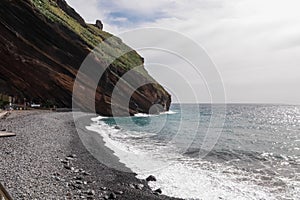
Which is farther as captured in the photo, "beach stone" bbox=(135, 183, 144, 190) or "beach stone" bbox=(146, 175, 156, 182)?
"beach stone" bbox=(146, 175, 156, 182)

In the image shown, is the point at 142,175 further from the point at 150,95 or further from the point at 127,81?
the point at 150,95

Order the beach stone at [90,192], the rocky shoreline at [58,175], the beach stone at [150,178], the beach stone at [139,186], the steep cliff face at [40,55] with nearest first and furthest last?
the rocky shoreline at [58,175] → the beach stone at [90,192] → the beach stone at [139,186] → the beach stone at [150,178] → the steep cliff face at [40,55]

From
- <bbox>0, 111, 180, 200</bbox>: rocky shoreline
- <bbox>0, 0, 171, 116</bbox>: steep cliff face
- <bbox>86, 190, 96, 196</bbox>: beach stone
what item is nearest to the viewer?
<bbox>0, 111, 180, 200</bbox>: rocky shoreline

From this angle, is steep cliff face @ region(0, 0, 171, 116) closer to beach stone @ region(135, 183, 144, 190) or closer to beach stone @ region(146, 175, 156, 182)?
beach stone @ region(146, 175, 156, 182)

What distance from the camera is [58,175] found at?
13.0 meters

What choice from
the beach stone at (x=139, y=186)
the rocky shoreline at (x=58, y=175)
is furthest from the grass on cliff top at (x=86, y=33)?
the beach stone at (x=139, y=186)

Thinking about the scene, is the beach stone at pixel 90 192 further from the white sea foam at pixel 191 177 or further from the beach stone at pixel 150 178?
the beach stone at pixel 150 178

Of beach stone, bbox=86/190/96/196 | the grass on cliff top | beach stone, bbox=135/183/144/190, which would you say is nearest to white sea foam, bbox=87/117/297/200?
beach stone, bbox=135/183/144/190

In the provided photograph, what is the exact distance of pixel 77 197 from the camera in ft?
36.2

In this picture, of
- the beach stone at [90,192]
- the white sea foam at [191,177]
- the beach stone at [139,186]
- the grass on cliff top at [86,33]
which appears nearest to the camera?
the beach stone at [90,192]

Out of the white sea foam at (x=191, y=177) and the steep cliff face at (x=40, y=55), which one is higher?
the steep cliff face at (x=40, y=55)

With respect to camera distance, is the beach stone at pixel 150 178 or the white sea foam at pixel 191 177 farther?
the beach stone at pixel 150 178

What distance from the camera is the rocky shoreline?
10.9 metres

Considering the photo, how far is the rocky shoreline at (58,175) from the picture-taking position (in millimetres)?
10922
